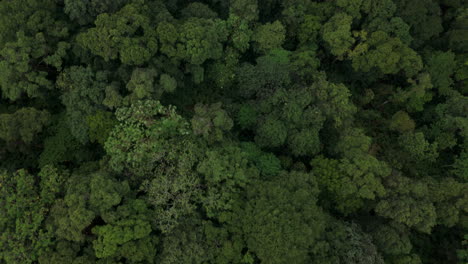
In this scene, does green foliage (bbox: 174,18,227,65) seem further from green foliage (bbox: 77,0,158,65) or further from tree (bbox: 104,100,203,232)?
tree (bbox: 104,100,203,232)

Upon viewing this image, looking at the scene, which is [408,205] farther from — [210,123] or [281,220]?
[210,123]

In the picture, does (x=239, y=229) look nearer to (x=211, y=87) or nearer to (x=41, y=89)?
(x=211, y=87)

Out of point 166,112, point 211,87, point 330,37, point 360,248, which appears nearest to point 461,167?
point 360,248

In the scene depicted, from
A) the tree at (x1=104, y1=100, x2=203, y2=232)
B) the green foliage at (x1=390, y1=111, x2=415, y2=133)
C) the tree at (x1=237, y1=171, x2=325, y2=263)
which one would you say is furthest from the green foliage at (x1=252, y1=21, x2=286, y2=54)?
the tree at (x1=237, y1=171, x2=325, y2=263)

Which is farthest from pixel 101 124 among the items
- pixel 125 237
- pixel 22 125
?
pixel 125 237

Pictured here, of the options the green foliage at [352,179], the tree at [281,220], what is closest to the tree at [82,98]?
the tree at [281,220]

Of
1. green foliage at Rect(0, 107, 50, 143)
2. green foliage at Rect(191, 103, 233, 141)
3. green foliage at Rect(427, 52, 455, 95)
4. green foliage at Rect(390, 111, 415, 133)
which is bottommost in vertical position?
green foliage at Rect(390, 111, 415, 133)

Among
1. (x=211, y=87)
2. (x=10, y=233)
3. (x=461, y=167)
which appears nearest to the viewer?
(x=10, y=233)

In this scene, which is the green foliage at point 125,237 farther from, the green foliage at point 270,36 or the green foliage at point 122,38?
the green foliage at point 270,36
